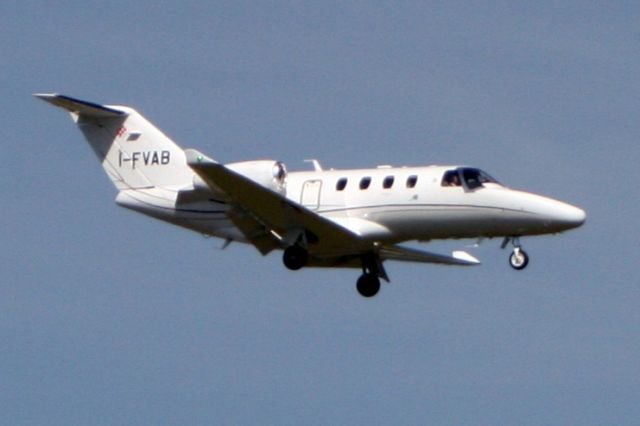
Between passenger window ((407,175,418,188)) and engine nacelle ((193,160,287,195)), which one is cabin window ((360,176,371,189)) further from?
engine nacelle ((193,160,287,195))

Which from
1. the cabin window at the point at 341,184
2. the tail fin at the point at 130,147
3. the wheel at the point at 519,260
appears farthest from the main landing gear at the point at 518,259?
the tail fin at the point at 130,147

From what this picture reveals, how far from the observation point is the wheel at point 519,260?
33.7 m

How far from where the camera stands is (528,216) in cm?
3419

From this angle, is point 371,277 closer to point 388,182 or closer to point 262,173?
point 388,182

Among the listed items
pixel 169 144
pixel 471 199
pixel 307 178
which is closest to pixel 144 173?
pixel 169 144

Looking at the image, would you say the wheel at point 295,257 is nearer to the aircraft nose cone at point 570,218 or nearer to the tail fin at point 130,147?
the tail fin at point 130,147

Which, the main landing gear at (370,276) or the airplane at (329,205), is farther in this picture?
the main landing gear at (370,276)

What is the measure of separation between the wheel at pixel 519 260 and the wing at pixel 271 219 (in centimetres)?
315

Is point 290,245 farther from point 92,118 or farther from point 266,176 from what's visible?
point 92,118

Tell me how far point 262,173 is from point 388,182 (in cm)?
259

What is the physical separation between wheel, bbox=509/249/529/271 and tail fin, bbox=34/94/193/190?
25.0 feet

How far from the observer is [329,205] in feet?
117

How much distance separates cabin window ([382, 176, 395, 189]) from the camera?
3516 centimetres

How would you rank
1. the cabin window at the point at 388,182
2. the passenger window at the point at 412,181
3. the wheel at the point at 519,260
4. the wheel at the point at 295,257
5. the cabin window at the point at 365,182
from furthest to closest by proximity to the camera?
the cabin window at the point at 365,182, the cabin window at the point at 388,182, the wheel at the point at 295,257, the passenger window at the point at 412,181, the wheel at the point at 519,260
